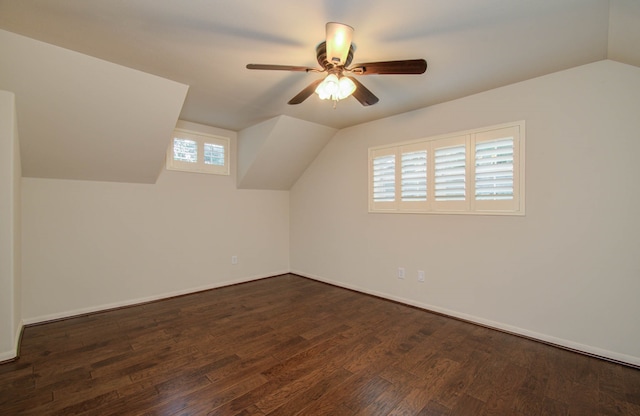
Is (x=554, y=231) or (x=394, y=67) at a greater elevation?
(x=394, y=67)

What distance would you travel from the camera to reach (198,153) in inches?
163

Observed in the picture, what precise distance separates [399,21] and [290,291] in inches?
136

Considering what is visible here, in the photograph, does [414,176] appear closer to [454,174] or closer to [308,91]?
[454,174]

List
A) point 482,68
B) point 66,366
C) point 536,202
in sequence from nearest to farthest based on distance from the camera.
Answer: point 66,366 → point 482,68 → point 536,202

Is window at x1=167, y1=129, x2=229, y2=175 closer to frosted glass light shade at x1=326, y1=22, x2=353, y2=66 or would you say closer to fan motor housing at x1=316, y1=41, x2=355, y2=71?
fan motor housing at x1=316, y1=41, x2=355, y2=71

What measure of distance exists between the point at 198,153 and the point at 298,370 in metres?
3.27

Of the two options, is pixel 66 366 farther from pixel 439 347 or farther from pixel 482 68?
pixel 482 68

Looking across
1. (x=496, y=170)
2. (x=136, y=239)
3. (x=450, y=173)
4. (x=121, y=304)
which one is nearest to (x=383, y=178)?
(x=450, y=173)

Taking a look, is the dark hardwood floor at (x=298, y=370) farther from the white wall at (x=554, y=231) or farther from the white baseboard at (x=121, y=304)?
the white wall at (x=554, y=231)

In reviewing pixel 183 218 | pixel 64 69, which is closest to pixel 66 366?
pixel 183 218

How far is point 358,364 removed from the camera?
7.29ft

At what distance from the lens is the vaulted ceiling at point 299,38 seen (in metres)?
1.69

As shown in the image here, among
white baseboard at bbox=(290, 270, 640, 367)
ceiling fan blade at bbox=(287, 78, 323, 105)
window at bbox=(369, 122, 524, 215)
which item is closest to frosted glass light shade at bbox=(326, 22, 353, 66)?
ceiling fan blade at bbox=(287, 78, 323, 105)

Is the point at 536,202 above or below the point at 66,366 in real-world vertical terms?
above
